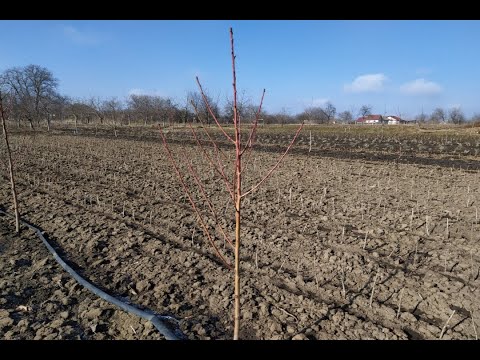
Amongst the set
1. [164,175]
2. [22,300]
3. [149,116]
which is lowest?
[22,300]

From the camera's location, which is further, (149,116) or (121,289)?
(149,116)

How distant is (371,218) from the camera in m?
6.26

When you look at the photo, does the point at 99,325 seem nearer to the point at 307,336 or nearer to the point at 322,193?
the point at 307,336

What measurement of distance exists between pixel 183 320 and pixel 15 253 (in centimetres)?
354

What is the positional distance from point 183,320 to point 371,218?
14.5 feet

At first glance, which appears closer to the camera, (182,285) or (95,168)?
(182,285)

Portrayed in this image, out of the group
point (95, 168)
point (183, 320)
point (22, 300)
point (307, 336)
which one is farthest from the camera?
point (95, 168)

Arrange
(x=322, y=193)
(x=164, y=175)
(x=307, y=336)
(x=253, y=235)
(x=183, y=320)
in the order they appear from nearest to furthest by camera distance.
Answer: (x=307, y=336) → (x=183, y=320) → (x=253, y=235) → (x=322, y=193) → (x=164, y=175)

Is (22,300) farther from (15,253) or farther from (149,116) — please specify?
(149,116)
